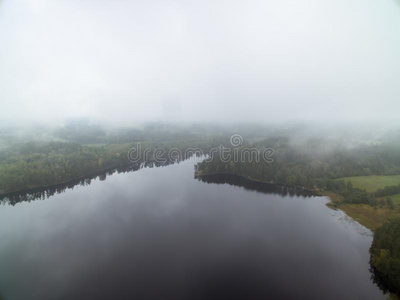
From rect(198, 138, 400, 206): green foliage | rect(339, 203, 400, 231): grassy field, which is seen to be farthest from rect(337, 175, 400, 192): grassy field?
rect(339, 203, 400, 231): grassy field

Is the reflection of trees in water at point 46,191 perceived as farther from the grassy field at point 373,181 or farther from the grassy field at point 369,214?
the grassy field at point 373,181

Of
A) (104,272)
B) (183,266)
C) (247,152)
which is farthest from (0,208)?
(247,152)

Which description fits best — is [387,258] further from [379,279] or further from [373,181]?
[373,181]

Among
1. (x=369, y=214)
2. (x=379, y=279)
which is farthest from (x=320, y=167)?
(x=379, y=279)

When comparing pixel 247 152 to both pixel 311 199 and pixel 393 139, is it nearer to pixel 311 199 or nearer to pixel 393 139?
pixel 311 199

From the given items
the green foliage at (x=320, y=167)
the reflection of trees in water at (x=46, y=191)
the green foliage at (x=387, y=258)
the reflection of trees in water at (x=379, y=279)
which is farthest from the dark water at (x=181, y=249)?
the green foliage at (x=320, y=167)

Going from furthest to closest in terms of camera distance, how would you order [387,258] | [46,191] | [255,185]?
1. [255,185]
2. [46,191]
3. [387,258]
